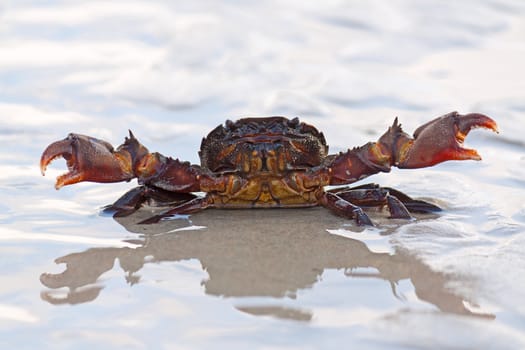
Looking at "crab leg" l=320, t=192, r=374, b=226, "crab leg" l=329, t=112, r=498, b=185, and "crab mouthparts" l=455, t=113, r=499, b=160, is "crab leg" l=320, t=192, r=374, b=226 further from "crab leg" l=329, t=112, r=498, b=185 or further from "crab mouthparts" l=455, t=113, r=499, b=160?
"crab mouthparts" l=455, t=113, r=499, b=160

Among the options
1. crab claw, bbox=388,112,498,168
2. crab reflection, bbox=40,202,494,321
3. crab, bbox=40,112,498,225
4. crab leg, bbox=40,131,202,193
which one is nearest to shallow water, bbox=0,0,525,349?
crab reflection, bbox=40,202,494,321

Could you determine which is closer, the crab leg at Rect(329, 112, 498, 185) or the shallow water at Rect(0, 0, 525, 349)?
the shallow water at Rect(0, 0, 525, 349)

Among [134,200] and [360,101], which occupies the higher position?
[360,101]

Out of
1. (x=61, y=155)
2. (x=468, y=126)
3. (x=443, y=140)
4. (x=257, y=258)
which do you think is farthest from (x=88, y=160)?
(x=468, y=126)

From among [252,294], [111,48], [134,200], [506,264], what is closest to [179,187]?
[134,200]

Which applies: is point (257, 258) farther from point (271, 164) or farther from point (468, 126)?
point (468, 126)

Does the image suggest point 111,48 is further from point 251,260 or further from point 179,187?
point 251,260
